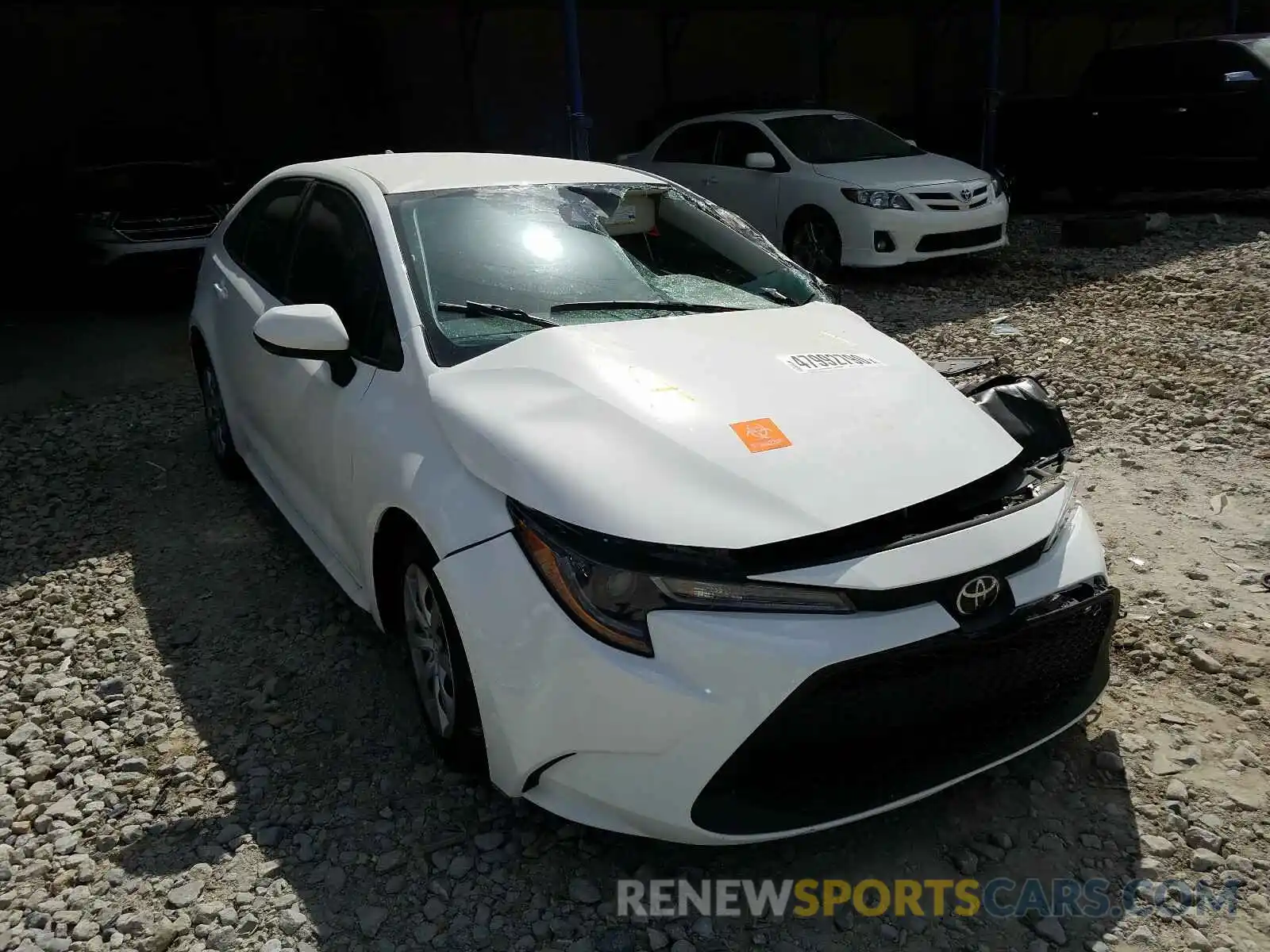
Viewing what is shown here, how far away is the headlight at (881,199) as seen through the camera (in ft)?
28.4

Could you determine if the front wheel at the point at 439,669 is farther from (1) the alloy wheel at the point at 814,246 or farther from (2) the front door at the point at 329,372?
(1) the alloy wheel at the point at 814,246

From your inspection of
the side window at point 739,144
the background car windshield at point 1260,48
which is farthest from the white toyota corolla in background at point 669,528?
the background car windshield at point 1260,48

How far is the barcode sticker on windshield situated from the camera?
2.92 metres

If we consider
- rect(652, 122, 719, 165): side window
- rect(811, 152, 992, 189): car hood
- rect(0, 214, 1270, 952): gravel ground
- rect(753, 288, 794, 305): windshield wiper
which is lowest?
rect(0, 214, 1270, 952): gravel ground

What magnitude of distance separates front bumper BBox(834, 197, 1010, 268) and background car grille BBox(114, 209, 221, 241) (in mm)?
5726

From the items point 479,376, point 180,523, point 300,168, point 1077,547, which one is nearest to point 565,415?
point 479,376

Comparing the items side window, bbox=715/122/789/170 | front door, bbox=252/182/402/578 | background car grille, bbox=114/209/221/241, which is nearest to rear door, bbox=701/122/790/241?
side window, bbox=715/122/789/170

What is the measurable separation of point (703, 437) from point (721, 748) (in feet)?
2.42

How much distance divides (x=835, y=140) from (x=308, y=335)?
7.71m

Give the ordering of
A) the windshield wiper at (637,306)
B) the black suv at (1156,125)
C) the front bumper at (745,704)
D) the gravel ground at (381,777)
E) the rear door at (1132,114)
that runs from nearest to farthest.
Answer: the front bumper at (745,704)
the gravel ground at (381,777)
the windshield wiper at (637,306)
the black suv at (1156,125)
the rear door at (1132,114)

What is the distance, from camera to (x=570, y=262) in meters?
3.31

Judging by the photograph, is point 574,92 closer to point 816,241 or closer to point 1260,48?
point 816,241

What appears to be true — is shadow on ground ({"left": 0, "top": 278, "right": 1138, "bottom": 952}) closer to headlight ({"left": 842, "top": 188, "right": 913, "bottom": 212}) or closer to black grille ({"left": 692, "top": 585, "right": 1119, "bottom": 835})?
black grille ({"left": 692, "top": 585, "right": 1119, "bottom": 835})

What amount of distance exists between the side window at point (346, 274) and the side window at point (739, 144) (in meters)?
6.53
